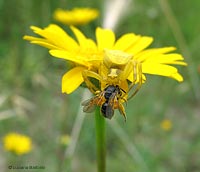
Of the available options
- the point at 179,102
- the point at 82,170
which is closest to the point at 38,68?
the point at 82,170

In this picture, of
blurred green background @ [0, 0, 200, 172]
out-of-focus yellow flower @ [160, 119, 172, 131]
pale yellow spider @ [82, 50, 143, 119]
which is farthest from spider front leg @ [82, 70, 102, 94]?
out-of-focus yellow flower @ [160, 119, 172, 131]

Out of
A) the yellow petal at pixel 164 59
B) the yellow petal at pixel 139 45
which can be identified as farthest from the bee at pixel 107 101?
the yellow petal at pixel 139 45

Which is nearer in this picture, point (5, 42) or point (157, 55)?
point (157, 55)

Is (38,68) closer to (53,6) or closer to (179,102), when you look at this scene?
(53,6)

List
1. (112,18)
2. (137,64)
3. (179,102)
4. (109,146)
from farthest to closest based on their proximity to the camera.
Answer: (179,102) < (109,146) < (112,18) < (137,64)

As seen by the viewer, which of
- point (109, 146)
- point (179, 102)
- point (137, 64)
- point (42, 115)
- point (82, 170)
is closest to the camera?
point (137, 64)

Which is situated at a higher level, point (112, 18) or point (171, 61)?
point (112, 18)

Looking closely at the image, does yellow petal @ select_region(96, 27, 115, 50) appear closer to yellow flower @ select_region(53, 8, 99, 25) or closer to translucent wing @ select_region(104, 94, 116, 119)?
translucent wing @ select_region(104, 94, 116, 119)
